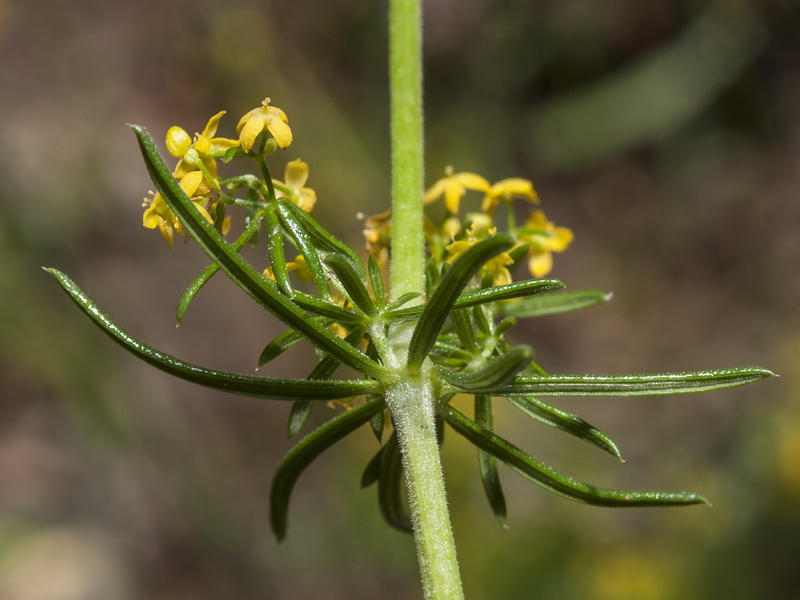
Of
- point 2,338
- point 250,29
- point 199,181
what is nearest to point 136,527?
point 2,338

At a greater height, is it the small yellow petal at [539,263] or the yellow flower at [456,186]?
the yellow flower at [456,186]

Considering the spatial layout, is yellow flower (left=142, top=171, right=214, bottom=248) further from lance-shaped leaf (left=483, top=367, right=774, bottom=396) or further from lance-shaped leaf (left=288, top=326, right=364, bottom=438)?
lance-shaped leaf (left=483, top=367, right=774, bottom=396)

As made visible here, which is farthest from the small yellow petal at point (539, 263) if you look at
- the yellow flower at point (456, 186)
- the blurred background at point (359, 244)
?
the blurred background at point (359, 244)

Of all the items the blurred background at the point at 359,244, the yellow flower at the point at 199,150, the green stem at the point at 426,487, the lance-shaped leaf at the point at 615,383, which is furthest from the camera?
the blurred background at the point at 359,244

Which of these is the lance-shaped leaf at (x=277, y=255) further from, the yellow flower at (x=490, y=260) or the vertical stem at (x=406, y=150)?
the yellow flower at (x=490, y=260)

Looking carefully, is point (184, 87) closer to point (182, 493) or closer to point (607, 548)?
point (182, 493)

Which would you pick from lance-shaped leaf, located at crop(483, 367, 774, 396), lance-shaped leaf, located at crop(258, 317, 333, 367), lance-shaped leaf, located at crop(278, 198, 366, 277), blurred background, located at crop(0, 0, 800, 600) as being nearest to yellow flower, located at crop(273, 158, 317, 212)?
lance-shaped leaf, located at crop(278, 198, 366, 277)
